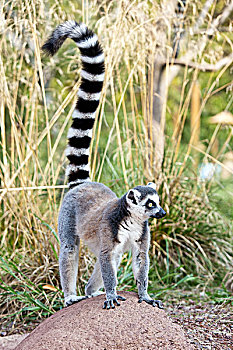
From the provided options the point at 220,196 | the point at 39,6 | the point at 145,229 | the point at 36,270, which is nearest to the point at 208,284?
the point at 220,196

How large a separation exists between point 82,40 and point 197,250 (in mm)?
2559

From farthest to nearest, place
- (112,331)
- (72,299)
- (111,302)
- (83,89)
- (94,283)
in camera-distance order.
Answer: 1. (83,89)
2. (94,283)
3. (72,299)
4. (111,302)
5. (112,331)

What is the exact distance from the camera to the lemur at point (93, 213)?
2.72 meters

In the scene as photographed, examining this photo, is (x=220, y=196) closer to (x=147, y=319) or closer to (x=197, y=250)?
(x=197, y=250)

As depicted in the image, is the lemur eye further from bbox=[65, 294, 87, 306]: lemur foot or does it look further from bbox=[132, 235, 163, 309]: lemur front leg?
bbox=[65, 294, 87, 306]: lemur foot

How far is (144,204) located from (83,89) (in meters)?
1.14

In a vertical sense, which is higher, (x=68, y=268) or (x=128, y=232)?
(x=128, y=232)

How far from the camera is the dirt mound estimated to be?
2.36 metres

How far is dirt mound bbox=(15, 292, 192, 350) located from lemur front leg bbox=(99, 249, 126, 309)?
0.17 feet

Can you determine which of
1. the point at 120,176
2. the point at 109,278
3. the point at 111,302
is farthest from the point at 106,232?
the point at 120,176

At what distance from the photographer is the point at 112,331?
241cm

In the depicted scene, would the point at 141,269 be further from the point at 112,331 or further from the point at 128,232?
the point at 112,331

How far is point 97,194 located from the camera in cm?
324

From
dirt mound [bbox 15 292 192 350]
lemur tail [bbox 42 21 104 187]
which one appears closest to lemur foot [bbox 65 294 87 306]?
dirt mound [bbox 15 292 192 350]
